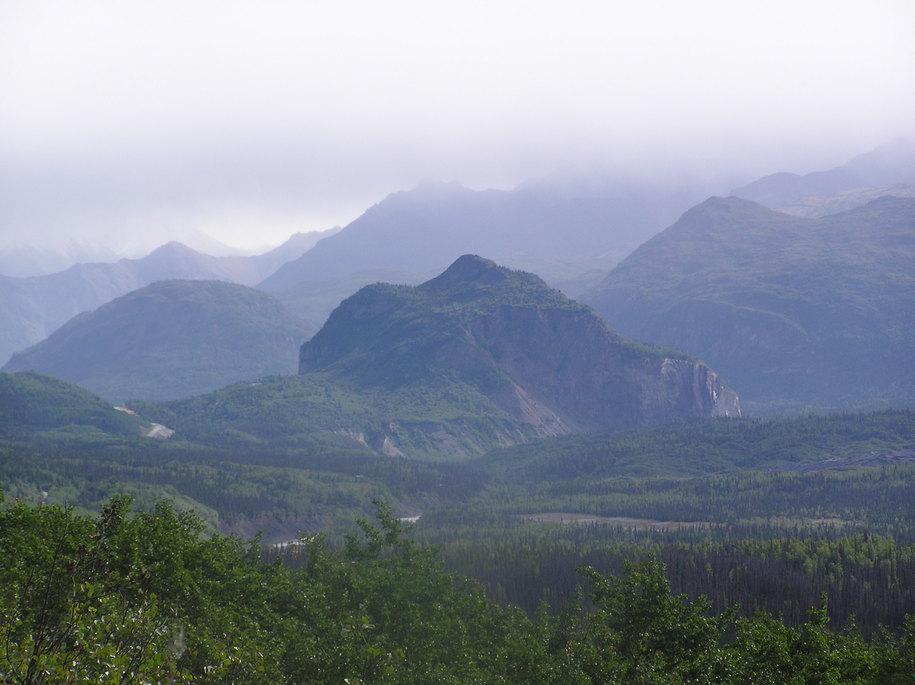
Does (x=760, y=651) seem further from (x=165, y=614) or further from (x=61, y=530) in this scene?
(x=61, y=530)

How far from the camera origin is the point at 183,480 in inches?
7815

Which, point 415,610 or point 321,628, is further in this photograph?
point 415,610

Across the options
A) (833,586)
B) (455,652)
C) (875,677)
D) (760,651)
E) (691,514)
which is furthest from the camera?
(691,514)

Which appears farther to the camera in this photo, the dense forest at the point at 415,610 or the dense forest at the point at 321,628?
the dense forest at the point at 415,610

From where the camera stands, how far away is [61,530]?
5572 centimetres

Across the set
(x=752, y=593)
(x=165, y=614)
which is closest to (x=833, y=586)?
(x=752, y=593)

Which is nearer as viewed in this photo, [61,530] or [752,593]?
[61,530]

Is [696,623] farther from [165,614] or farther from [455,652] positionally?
[165,614]

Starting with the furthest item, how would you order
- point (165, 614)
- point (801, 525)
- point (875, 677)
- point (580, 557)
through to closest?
point (801, 525), point (580, 557), point (165, 614), point (875, 677)

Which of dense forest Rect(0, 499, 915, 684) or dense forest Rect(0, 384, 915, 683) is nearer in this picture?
dense forest Rect(0, 499, 915, 684)

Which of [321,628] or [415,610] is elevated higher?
[321,628]

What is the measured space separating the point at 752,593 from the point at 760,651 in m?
61.0

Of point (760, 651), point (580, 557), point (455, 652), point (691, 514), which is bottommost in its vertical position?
point (691, 514)

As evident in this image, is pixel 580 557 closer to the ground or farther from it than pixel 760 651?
closer to the ground
